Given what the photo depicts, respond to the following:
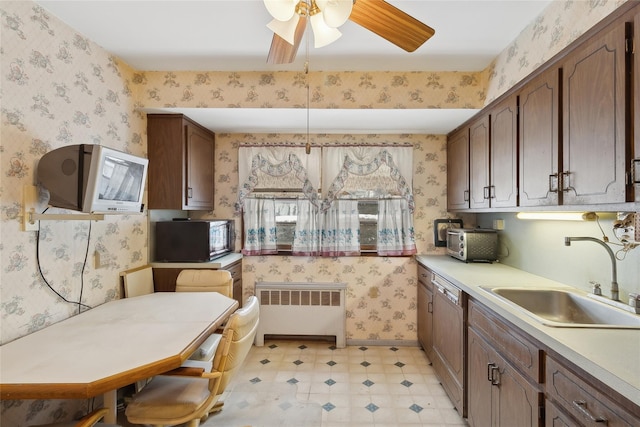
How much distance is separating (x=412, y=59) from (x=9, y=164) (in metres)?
2.57

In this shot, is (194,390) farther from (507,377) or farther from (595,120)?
(595,120)

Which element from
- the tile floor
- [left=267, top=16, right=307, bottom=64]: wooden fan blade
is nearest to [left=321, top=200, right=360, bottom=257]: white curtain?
the tile floor

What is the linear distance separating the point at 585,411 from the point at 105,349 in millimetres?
1944

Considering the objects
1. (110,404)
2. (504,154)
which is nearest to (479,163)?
(504,154)

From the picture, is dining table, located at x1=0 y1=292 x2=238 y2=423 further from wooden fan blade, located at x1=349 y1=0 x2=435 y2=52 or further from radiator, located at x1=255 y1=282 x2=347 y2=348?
wooden fan blade, located at x1=349 y1=0 x2=435 y2=52

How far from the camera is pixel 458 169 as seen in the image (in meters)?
2.99

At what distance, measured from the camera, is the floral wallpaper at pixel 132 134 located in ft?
5.28

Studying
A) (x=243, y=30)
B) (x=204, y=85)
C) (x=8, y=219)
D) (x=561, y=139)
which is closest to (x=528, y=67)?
(x=561, y=139)

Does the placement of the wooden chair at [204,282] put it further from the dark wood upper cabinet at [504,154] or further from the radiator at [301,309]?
the dark wood upper cabinet at [504,154]

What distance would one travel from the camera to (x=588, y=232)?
184 cm

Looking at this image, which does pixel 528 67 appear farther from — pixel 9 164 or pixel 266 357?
pixel 266 357

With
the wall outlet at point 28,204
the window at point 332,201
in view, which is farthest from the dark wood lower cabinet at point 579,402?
the wall outlet at point 28,204

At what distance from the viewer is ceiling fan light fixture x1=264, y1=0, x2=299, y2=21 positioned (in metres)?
1.15

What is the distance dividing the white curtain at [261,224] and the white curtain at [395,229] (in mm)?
1166
